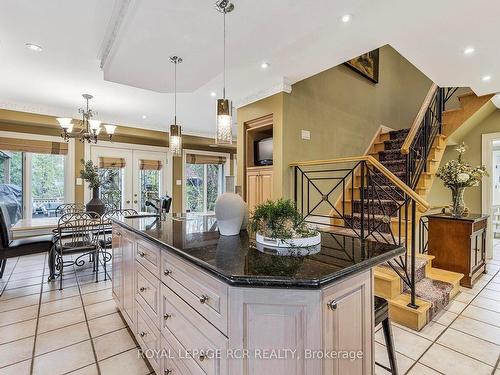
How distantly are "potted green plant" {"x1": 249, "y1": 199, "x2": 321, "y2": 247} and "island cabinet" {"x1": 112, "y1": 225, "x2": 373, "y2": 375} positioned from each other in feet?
1.08

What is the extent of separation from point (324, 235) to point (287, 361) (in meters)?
0.93

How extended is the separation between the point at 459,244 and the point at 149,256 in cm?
364

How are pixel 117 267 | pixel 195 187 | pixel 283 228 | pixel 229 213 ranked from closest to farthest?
pixel 283 228 < pixel 229 213 < pixel 117 267 < pixel 195 187

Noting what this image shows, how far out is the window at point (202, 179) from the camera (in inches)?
300

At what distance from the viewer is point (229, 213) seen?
5.86ft

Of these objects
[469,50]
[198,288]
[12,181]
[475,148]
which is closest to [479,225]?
[475,148]

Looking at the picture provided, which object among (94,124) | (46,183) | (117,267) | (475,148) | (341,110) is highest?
(341,110)

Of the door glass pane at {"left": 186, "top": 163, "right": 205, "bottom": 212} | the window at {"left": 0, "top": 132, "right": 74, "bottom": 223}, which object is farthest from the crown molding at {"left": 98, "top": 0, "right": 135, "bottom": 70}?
the door glass pane at {"left": 186, "top": 163, "right": 205, "bottom": 212}

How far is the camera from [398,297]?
258 cm

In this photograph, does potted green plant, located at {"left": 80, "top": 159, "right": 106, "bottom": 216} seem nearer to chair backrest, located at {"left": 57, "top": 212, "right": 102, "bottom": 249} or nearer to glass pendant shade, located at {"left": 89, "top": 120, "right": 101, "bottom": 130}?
chair backrest, located at {"left": 57, "top": 212, "right": 102, "bottom": 249}

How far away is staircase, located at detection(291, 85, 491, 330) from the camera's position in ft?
8.24

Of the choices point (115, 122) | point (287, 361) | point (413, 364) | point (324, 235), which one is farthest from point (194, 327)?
point (115, 122)
